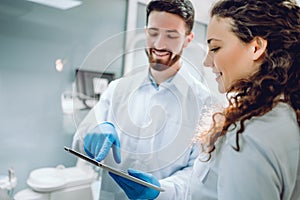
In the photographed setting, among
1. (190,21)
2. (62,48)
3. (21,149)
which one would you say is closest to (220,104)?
(190,21)

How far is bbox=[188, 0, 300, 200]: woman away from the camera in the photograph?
24.5 inches

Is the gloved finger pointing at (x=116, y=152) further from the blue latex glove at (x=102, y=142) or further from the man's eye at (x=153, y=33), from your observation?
the man's eye at (x=153, y=33)

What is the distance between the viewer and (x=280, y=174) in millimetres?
627

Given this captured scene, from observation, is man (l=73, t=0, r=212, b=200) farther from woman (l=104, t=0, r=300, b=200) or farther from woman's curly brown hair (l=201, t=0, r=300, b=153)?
woman's curly brown hair (l=201, t=0, r=300, b=153)

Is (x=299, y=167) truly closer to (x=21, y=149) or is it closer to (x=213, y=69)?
(x=213, y=69)

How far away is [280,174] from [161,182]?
1.42 feet

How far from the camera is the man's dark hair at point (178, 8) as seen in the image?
964 mm

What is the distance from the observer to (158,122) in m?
0.94

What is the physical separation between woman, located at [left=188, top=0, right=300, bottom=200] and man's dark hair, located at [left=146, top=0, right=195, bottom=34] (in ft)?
0.65

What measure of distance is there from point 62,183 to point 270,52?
1.61m

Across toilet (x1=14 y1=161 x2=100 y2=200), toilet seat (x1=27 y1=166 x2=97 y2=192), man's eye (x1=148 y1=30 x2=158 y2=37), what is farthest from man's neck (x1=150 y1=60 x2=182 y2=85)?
toilet seat (x1=27 y1=166 x2=97 y2=192)

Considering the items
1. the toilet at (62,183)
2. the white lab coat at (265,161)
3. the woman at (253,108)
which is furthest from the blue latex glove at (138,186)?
the toilet at (62,183)

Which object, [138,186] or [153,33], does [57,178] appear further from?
[153,33]

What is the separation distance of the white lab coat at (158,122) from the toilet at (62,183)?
86cm
